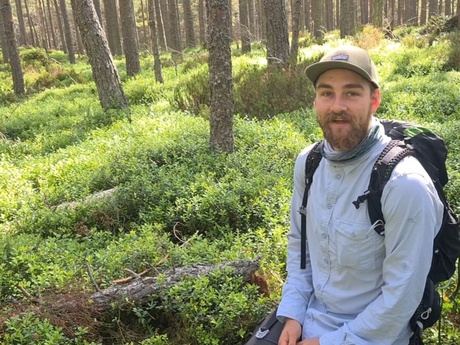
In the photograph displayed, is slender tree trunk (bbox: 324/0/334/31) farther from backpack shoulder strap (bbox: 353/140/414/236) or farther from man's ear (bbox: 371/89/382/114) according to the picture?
backpack shoulder strap (bbox: 353/140/414/236)

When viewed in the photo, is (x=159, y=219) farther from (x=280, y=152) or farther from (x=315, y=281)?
(x=315, y=281)

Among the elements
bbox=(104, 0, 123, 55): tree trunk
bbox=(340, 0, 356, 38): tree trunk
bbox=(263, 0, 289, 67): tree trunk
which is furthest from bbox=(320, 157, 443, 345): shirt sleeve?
bbox=(104, 0, 123, 55): tree trunk

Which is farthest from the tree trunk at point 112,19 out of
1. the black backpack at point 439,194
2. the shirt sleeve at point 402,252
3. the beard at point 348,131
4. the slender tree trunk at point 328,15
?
the shirt sleeve at point 402,252

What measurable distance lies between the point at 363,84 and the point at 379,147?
0.34 metres

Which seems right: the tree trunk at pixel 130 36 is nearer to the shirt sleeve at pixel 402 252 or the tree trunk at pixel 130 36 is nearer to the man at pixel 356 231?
the man at pixel 356 231

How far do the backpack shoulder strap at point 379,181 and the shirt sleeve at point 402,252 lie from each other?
0.03 metres

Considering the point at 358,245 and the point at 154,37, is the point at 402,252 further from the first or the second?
the point at 154,37

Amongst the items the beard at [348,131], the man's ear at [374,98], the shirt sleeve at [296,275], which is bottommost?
the shirt sleeve at [296,275]

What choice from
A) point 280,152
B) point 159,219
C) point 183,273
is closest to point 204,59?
point 280,152

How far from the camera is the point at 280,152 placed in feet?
21.1

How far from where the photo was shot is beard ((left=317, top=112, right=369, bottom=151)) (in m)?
2.21

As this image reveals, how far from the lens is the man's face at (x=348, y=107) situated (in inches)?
86.9

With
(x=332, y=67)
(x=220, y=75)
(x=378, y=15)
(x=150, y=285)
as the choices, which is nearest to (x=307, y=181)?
(x=332, y=67)

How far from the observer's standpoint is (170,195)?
5398mm
